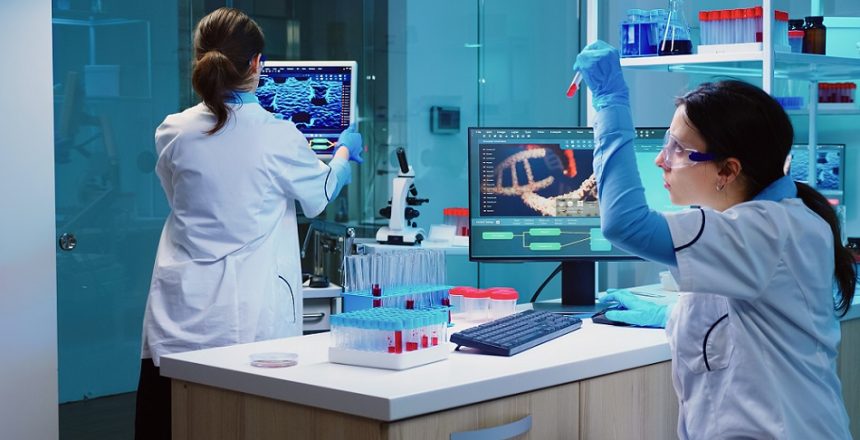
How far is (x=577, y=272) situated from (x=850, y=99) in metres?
1.55

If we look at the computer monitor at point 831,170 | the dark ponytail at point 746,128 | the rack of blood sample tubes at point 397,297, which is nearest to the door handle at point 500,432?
the rack of blood sample tubes at point 397,297

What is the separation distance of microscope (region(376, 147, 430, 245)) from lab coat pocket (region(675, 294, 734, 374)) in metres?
2.78

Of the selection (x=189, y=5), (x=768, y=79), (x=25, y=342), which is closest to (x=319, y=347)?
(x=768, y=79)

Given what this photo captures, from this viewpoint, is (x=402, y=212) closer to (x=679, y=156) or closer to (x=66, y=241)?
(x=66, y=241)

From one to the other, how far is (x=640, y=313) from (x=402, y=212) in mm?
2267

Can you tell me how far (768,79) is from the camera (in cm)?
278

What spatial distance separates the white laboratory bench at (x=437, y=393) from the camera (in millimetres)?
1755

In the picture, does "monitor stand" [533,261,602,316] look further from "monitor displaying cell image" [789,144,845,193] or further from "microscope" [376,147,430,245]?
"microscope" [376,147,430,245]

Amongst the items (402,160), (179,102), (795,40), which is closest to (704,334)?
(795,40)

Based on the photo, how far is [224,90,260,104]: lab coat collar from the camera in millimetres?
2764

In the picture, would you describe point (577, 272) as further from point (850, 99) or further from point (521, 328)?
point (850, 99)

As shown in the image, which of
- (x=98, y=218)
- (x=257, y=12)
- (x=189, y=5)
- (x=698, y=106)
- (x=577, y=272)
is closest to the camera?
(x=698, y=106)

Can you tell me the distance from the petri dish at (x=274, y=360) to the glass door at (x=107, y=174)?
8.86ft

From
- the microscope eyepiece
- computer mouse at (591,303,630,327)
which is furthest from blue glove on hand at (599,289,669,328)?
the microscope eyepiece
